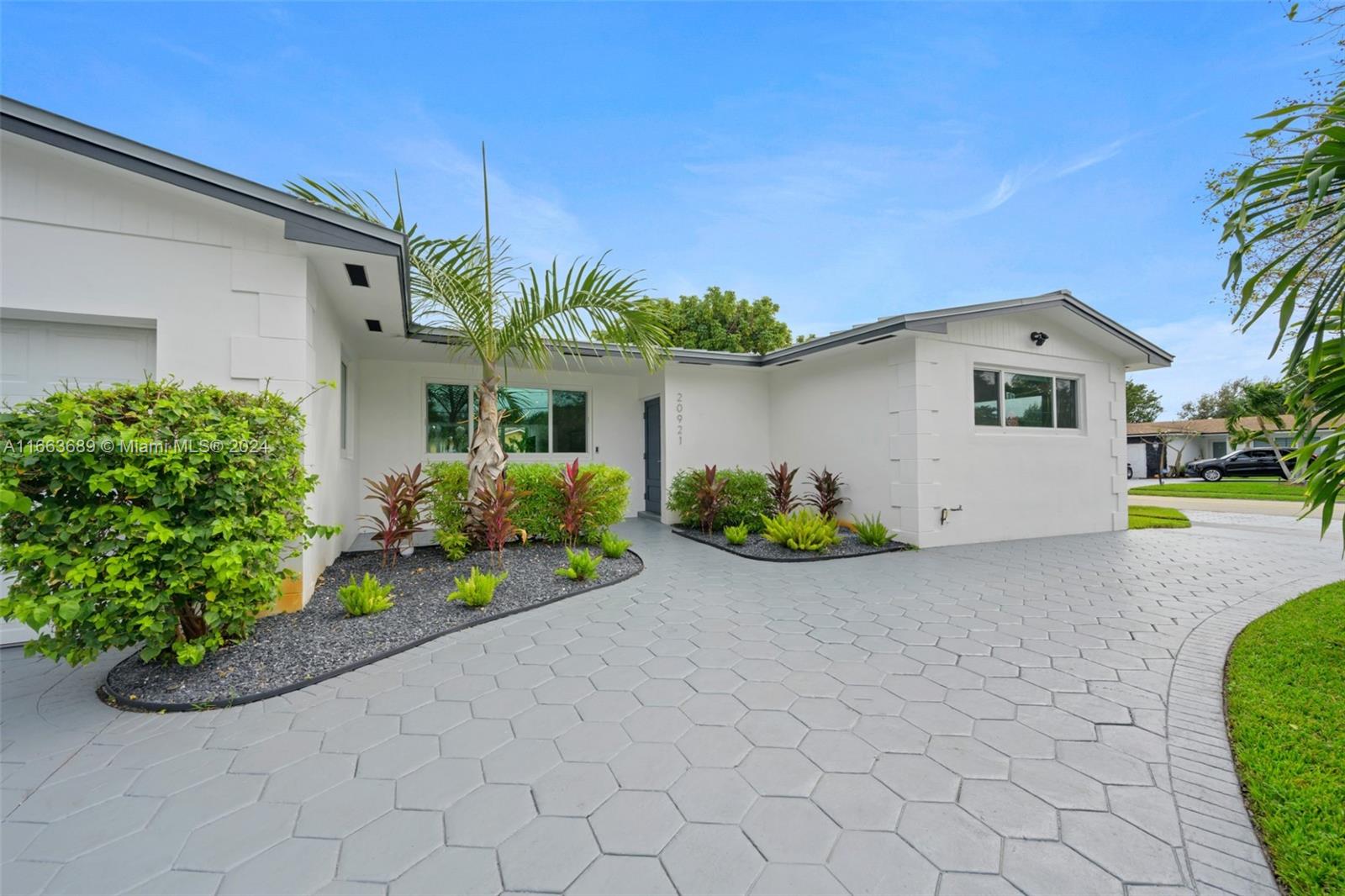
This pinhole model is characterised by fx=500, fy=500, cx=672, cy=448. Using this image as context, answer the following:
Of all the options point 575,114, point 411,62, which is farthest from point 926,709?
point 575,114

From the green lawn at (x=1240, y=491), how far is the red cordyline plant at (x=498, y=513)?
19.4 m

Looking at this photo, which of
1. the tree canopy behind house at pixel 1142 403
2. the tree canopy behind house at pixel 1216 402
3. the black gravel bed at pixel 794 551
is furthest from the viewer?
the tree canopy behind house at pixel 1142 403

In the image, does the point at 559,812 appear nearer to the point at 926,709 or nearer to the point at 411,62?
the point at 926,709

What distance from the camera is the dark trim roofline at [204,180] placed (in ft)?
10.3

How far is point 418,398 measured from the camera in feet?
28.0

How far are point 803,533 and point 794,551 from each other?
0.89ft

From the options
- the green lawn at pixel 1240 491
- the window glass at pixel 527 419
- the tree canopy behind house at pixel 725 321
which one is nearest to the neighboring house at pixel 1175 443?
the green lawn at pixel 1240 491

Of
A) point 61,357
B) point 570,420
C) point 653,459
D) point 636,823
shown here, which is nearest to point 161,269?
point 61,357

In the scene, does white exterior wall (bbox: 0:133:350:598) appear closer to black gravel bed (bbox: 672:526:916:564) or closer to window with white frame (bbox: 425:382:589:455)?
window with white frame (bbox: 425:382:589:455)

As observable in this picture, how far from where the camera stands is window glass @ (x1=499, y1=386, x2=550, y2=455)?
891 cm

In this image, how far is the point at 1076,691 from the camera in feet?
9.08

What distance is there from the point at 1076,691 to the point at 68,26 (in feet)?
31.3

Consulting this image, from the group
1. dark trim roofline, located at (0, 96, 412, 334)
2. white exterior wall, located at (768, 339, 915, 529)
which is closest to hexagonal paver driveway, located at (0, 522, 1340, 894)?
dark trim roofline, located at (0, 96, 412, 334)

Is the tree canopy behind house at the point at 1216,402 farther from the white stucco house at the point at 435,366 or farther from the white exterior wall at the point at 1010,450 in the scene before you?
the white stucco house at the point at 435,366
